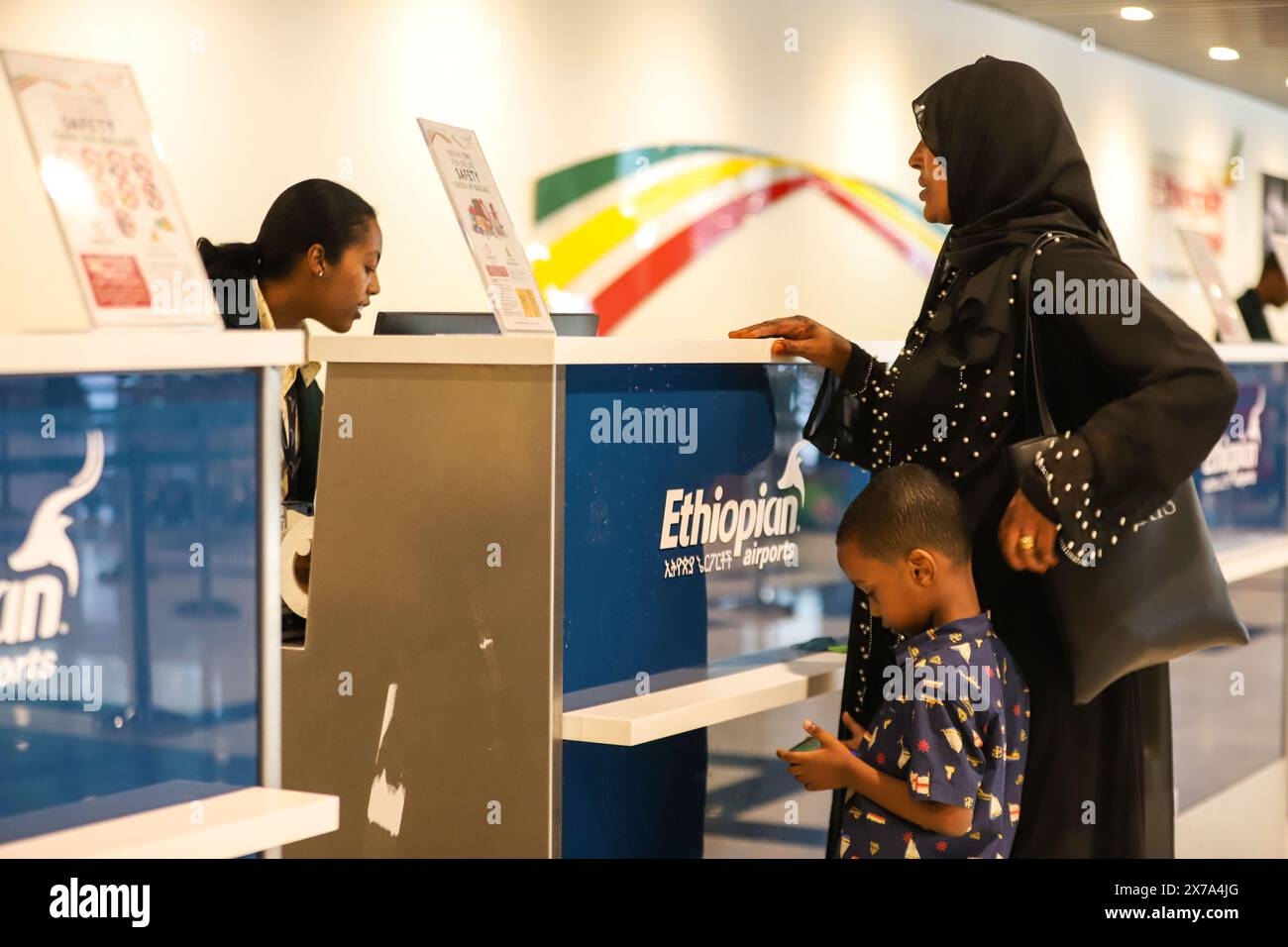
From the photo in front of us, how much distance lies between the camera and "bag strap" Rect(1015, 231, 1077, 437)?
2135 mm

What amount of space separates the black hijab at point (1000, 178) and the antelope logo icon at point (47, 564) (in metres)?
1.20

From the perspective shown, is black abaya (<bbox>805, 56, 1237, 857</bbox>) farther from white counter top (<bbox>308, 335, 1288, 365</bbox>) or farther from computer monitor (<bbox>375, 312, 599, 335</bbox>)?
computer monitor (<bbox>375, 312, 599, 335</bbox>)

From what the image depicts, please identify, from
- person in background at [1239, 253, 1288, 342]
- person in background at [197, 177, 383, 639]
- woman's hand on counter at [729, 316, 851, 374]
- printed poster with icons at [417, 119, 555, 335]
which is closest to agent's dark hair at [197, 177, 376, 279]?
person in background at [197, 177, 383, 639]

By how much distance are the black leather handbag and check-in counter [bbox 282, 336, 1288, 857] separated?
42 cm

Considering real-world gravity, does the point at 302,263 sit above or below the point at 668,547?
above

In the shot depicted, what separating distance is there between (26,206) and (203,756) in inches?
111

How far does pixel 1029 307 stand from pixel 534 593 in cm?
79

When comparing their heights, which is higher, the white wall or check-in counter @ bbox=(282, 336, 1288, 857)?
the white wall

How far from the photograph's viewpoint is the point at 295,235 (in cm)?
339

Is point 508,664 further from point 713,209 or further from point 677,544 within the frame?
point 713,209

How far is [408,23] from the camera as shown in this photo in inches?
201

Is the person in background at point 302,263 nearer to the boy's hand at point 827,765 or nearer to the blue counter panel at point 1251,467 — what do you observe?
the boy's hand at point 827,765

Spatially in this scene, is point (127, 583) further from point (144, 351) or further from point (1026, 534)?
point (1026, 534)

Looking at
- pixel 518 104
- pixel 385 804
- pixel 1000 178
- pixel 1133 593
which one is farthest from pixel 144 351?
pixel 518 104
